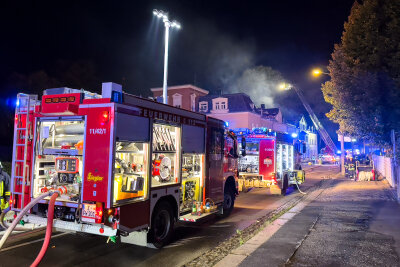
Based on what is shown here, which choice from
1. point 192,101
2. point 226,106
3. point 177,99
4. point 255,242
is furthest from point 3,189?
point 177,99

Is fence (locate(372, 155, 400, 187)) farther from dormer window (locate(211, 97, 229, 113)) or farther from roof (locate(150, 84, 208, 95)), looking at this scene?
roof (locate(150, 84, 208, 95))

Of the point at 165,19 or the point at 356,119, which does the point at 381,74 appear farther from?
the point at 165,19

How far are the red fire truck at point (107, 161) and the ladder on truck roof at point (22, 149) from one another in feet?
0.06

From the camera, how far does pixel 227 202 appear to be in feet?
32.3

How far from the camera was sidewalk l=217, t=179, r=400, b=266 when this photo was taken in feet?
18.3

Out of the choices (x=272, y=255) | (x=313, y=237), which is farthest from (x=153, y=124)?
(x=313, y=237)

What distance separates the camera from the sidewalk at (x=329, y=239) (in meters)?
5.57

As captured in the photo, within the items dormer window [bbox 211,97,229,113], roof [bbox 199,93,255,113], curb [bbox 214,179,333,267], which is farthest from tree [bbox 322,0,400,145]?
dormer window [bbox 211,97,229,113]

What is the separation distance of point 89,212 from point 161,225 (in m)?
1.70

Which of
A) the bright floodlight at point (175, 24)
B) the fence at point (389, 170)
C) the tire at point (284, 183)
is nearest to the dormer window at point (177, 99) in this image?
the fence at point (389, 170)

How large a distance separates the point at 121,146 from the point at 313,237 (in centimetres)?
446

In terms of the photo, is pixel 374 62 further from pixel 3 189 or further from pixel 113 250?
pixel 3 189

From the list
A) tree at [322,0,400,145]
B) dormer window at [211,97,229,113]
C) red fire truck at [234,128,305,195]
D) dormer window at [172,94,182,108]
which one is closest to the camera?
tree at [322,0,400,145]

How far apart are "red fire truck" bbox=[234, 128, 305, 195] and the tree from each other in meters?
3.96
